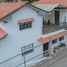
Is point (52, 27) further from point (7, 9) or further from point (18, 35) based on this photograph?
point (7, 9)

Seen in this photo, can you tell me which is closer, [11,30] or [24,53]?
[11,30]

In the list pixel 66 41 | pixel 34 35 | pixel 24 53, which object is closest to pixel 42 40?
pixel 34 35

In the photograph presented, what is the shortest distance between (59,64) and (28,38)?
14.5 ft

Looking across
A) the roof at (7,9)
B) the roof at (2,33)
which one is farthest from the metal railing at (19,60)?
the roof at (7,9)

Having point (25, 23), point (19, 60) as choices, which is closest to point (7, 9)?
point (25, 23)

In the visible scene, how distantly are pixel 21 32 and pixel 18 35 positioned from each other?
587 mm

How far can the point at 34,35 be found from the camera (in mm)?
26984

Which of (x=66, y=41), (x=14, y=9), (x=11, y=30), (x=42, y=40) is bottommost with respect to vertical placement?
(x=66, y=41)

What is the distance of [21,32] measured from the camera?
24.8m

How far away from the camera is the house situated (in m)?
22.5

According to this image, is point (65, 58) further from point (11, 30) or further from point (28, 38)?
point (11, 30)

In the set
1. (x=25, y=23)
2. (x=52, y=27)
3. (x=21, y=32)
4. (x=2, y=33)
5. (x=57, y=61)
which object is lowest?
(x=57, y=61)

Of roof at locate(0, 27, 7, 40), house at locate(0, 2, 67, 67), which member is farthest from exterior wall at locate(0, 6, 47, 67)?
roof at locate(0, 27, 7, 40)

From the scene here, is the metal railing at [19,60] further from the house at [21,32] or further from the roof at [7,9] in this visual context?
the roof at [7,9]
